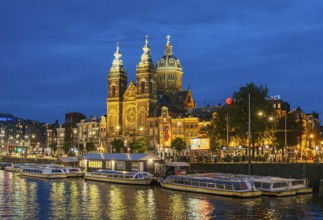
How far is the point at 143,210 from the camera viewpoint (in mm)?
55750

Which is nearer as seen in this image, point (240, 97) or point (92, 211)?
point (92, 211)

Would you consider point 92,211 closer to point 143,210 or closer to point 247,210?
point 143,210

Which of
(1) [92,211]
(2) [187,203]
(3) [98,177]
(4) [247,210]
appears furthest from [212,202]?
(3) [98,177]

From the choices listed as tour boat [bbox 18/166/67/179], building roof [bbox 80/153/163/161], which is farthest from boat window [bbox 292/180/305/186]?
tour boat [bbox 18/166/67/179]

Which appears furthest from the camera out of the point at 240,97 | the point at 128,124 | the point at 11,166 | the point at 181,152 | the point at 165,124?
the point at 128,124

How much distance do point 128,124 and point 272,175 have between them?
106 metres

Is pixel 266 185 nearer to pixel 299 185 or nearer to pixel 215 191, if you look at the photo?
pixel 299 185

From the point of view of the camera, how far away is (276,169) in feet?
260

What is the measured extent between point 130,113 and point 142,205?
122950mm

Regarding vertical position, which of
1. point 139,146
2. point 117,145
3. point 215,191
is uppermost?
point 117,145

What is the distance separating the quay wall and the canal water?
489cm

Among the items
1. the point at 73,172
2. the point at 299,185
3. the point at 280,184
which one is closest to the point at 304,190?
the point at 299,185

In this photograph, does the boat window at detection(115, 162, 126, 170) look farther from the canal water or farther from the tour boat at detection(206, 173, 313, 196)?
the tour boat at detection(206, 173, 313, 196)

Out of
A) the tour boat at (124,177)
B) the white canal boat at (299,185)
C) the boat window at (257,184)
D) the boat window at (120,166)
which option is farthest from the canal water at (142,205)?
the boat window at (120,166)
